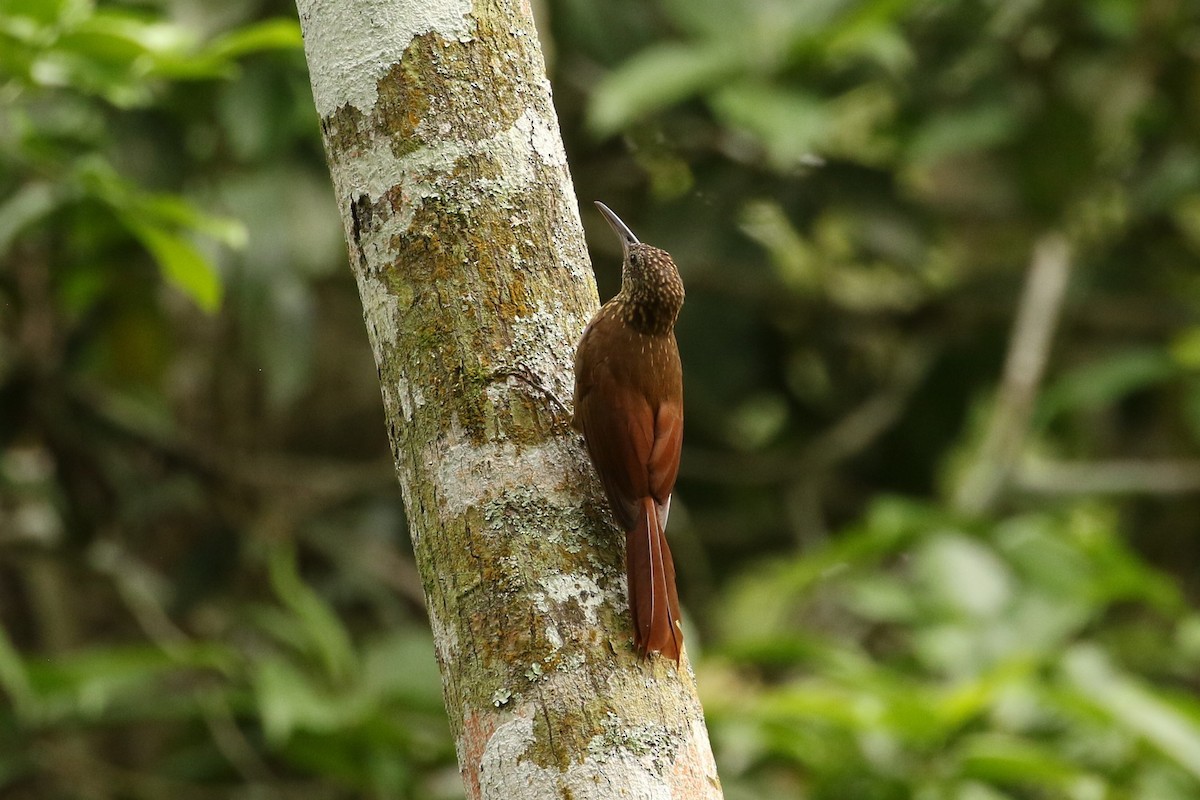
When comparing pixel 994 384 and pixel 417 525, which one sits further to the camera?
pixel 994 384

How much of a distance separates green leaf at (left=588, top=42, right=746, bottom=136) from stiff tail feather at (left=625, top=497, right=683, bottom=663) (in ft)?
6.61

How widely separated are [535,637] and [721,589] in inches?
155

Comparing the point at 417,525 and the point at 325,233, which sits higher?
the point at 325,233

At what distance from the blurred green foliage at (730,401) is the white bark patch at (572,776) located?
1.57 meters

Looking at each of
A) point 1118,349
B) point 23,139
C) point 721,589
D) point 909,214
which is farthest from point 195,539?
point 1118,349

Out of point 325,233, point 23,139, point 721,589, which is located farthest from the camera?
point 721,589

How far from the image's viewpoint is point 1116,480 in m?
4.70

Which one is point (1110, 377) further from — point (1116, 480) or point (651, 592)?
point (651, 592)

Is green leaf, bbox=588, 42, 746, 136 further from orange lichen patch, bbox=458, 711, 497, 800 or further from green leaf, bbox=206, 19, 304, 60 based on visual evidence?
orange lichen patch, bbox=458, 711, 497, 800

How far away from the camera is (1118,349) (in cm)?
517

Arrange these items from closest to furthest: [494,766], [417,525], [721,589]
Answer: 1. [494,766]
2. [417,525]
3. [721,589]

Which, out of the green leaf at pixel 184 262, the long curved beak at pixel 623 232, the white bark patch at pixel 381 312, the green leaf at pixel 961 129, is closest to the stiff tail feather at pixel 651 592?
the white bark patch at pixel 381 312

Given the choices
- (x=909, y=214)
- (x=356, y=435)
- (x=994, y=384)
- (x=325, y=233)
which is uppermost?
(x=325, y=233)

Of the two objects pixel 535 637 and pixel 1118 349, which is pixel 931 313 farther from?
pixel 535 637
